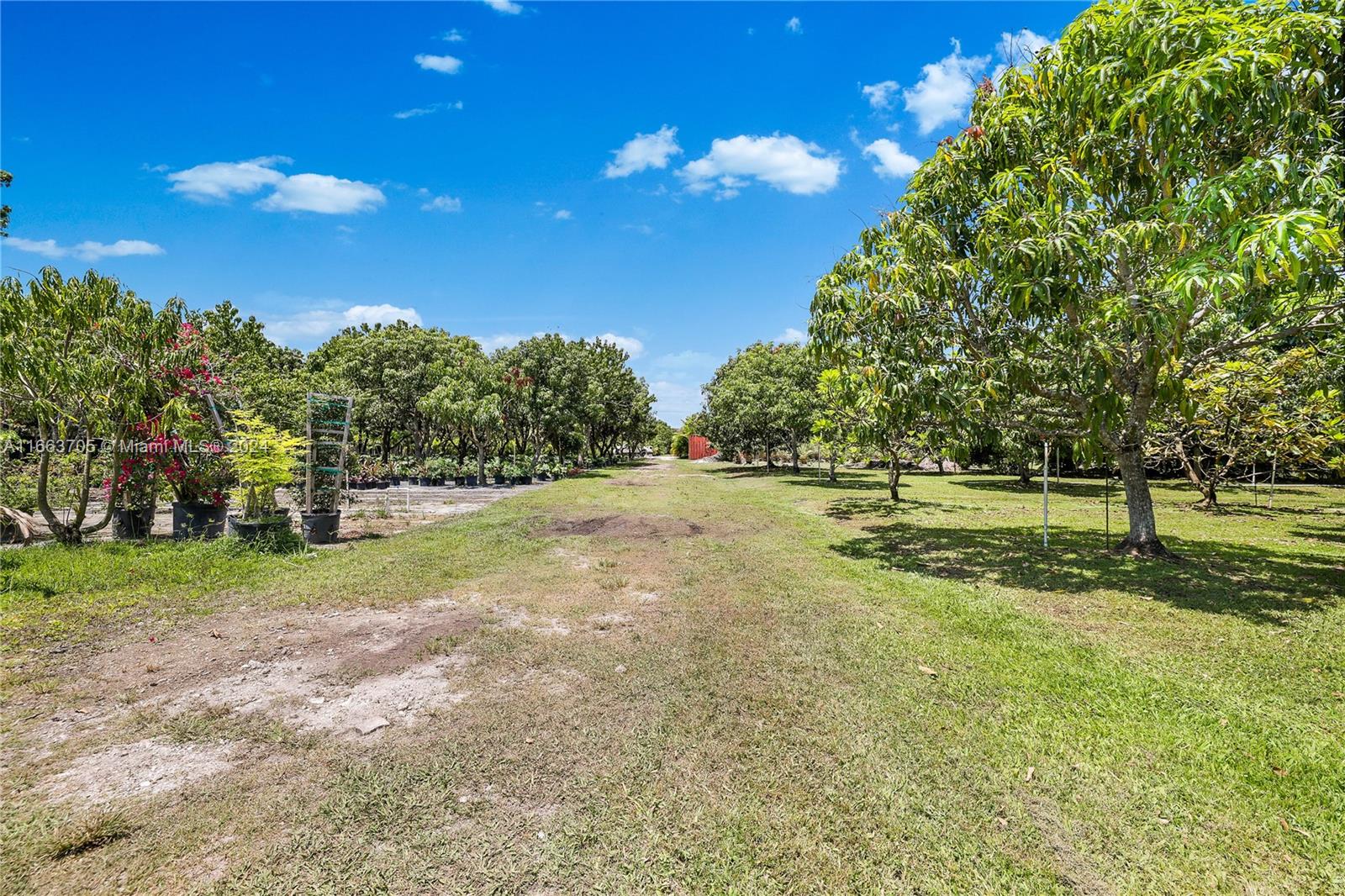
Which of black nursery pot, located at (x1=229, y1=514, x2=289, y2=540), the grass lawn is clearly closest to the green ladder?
black nursery pot, located at (x1=229, y1=514, x2=289, y2=540)

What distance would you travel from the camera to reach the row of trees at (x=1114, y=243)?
14.7 feet

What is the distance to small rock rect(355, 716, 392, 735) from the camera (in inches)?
130

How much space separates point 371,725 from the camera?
3.37 m

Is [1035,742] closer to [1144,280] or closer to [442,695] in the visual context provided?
[442,695]

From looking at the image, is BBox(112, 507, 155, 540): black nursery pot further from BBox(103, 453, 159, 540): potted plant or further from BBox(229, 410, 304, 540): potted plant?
BBox(229, 410, 304, 540): potted plant

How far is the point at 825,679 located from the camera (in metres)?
4.04

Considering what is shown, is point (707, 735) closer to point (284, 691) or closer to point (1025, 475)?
point (284, 691)

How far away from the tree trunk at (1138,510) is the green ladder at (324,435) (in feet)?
40.3

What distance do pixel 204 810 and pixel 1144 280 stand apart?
9853 mm

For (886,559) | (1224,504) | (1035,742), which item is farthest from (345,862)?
(1224,504)

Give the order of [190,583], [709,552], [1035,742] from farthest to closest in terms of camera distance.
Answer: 1. [709,552]
2. [190,583]
3. [1035,742]

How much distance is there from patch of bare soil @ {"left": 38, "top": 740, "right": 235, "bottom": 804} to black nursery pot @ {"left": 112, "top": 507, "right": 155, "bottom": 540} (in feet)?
25.6

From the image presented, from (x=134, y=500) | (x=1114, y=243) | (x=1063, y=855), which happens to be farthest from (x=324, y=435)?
(x=1114, y=243)

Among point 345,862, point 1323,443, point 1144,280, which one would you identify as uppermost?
point 1144,280
